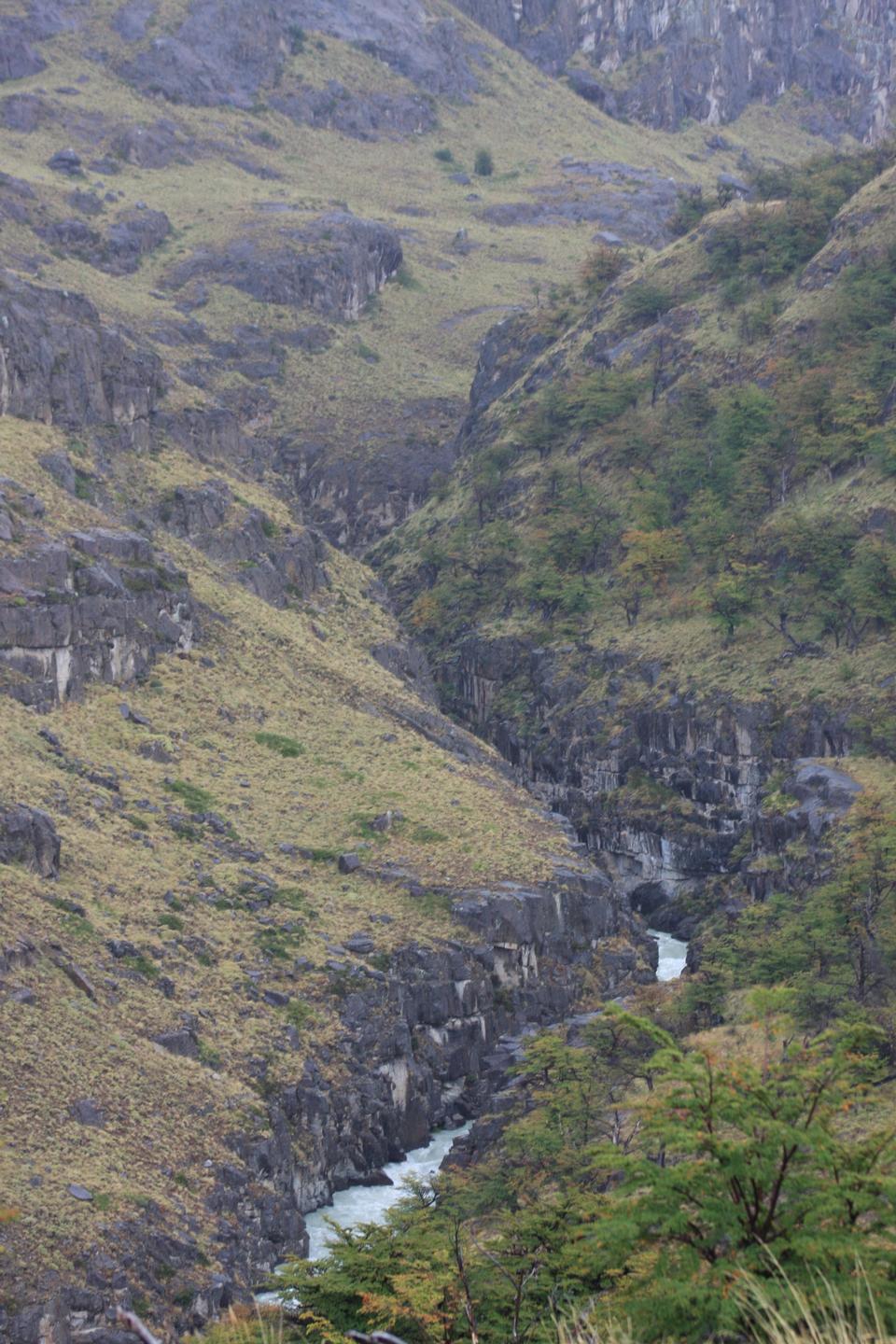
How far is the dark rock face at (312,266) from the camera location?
16888cm

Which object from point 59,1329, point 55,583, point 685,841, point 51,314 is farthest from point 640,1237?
point 51,314

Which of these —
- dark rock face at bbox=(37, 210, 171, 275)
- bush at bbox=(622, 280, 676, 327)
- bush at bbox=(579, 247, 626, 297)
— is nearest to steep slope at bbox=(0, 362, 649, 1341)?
bush at bbox=(622, 280, 676, 327)

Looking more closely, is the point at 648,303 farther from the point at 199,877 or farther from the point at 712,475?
the point at 199,877

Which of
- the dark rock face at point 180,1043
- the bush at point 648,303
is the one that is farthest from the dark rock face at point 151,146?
the dark rock face at point 180,1043

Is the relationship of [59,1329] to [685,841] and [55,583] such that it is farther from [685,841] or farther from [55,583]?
[685,841]

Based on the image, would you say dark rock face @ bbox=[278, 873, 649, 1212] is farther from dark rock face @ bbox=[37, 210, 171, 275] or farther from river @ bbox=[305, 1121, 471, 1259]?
dark rock face @ bbox=[37, 210, 171, 275]

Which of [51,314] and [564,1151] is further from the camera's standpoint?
[51,314]

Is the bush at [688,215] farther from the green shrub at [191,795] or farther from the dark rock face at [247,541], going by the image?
the green shrub at [191,795]

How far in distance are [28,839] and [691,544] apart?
5964 cm

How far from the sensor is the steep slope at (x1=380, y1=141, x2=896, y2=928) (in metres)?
105

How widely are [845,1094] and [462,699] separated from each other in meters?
89.9

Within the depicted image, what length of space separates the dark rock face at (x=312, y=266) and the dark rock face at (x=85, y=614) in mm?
74147

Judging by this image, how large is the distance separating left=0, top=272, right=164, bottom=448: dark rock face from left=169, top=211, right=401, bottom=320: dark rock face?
52.3 m

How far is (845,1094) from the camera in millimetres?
35250
